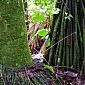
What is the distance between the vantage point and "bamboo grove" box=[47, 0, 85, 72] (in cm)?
181

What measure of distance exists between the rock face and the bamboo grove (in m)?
0.35

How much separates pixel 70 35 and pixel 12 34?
1.59 feet

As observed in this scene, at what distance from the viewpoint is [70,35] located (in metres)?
1.81

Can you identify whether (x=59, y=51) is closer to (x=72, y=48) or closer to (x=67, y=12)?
(x=72, y=48)

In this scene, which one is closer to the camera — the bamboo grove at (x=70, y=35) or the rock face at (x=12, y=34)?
the rock face at (x=12, y=34)

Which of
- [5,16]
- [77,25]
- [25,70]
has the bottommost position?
[25,70]

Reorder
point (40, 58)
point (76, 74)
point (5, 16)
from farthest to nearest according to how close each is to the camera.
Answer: point (40, 58), point (76, 74), point (5, 16)

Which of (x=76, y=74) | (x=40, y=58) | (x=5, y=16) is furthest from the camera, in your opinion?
(x=40, y=58)

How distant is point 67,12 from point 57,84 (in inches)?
22.5

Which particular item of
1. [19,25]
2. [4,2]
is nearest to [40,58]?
[19,25]

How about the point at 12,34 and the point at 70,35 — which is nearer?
the point at 12,34

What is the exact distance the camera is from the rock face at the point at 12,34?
155cm

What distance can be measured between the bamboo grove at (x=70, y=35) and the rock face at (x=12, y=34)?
347 mm

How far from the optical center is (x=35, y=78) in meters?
1.58
